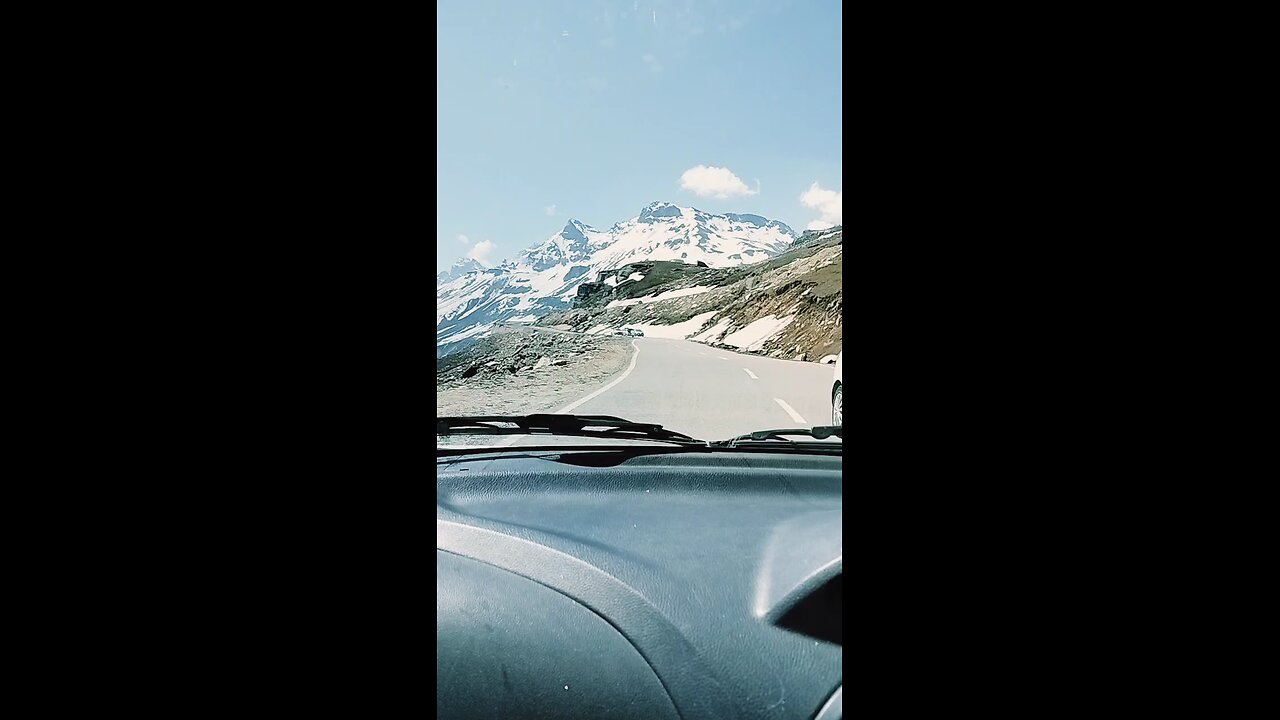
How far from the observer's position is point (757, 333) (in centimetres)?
909

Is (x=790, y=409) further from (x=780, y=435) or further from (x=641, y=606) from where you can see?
(x=641, y=606)

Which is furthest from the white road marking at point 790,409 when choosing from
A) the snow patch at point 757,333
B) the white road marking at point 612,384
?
the white road marking at point 612,384

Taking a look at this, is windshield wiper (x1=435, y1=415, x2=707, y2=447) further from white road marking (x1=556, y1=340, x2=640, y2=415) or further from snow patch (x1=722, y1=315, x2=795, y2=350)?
snow patch (x1=722, y1=315, x2=795, y2=350)

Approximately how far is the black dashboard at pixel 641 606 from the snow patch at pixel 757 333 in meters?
5.47

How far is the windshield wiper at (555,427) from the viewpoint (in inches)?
124

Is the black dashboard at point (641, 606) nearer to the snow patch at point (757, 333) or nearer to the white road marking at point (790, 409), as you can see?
the white road marking at point (790, 409)

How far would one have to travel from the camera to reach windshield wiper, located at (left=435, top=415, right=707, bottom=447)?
315 cm

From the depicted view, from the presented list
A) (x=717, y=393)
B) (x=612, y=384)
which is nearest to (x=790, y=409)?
(x=717, y=393)
